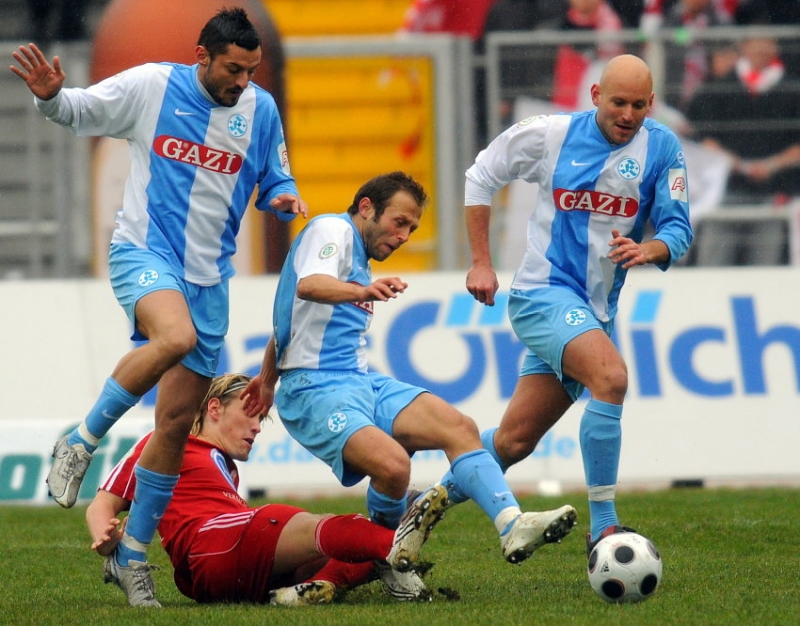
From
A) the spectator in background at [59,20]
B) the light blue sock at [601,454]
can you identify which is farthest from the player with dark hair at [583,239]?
the spectator in background at [59,20]

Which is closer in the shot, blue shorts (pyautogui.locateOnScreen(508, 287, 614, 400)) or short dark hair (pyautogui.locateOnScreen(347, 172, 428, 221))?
short dark hair (pyautogui.locateOnScreen(347, 172, 428, 221))

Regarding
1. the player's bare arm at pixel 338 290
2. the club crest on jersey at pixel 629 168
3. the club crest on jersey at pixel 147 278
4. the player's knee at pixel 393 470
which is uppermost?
the club crest on jersey at pixel 629 168

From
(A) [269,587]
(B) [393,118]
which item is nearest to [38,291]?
(B) [393,118]

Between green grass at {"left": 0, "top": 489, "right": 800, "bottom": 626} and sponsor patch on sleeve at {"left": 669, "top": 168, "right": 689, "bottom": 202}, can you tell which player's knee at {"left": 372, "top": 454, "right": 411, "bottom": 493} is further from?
sponsor patch on sleeve at {"left": 669, "top": 168, "right": 689, "bottom": 202}

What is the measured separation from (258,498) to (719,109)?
4.95 m

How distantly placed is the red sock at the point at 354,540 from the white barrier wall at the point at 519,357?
14.3 feet

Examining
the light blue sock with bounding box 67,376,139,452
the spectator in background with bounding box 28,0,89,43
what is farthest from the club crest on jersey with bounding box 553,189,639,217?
the spectator in background with bounding box 28,0,89,43

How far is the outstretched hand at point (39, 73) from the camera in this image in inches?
240

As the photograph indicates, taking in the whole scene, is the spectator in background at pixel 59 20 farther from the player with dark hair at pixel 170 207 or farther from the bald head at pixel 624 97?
the bald head at pixel 624 97

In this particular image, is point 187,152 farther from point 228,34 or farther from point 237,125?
point 228,34

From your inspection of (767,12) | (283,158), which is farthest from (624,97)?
(767,12)

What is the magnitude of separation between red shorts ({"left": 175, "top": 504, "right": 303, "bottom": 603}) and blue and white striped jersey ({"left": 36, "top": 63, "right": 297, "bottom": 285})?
3.64 ft

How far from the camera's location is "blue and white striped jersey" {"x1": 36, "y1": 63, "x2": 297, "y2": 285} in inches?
249

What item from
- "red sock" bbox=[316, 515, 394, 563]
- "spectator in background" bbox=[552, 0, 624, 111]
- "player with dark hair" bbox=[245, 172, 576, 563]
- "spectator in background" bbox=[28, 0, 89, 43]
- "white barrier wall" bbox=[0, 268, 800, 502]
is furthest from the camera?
"spectator in background" bbox=[28, 0, 89, 43]
